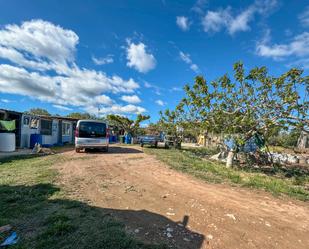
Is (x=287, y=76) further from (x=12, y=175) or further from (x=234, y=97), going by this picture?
(x=12, y=175)

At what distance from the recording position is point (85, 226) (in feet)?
10.8

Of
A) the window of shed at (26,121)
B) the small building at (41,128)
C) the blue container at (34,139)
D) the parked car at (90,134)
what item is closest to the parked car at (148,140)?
the parked car at (90,134)

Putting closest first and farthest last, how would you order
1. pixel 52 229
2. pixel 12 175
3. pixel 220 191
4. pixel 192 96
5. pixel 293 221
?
1. pixel 52 229
2. pixel 293 221
3. pixel 220 191
4. pixel 12 175
5. pixel 192 96

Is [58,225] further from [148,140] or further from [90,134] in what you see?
[148,140]

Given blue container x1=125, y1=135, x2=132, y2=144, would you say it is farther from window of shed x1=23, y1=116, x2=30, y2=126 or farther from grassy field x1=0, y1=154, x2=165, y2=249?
grassy field x1=0, y1=154, x2=165, y2=249

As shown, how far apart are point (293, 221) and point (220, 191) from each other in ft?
6.27

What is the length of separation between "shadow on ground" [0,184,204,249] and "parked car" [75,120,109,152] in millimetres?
8387

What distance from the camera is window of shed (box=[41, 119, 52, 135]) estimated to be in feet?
60.0

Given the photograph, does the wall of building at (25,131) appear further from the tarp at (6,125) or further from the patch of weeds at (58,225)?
the patch of weeds at (58,225)

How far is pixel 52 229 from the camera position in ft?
10.3

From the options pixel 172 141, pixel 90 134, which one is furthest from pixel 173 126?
pixel 90 134

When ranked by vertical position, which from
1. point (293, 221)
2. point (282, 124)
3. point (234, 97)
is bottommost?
point (293, 221)

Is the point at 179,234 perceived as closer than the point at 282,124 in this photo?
Yes

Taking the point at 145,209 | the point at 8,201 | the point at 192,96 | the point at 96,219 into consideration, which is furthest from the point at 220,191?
the point at 192,96
